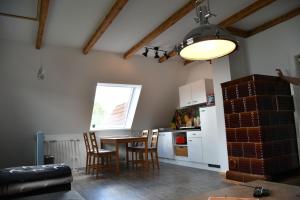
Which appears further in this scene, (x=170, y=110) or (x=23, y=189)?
(x=170, y=110)

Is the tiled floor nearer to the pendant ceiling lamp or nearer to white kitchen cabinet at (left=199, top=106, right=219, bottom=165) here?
Result: white kitchen cabinet at (left=199, top=106, right=219, bottom=165)

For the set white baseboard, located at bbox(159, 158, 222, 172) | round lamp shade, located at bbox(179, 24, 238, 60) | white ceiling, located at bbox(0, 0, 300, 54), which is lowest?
white baseboard, located at bbox(159, 158, 222, 172)

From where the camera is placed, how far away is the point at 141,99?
21.8 feet

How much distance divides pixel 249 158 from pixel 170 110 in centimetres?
370

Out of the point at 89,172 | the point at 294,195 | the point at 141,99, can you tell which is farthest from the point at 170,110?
the point at 294,195

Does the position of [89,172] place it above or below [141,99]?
below

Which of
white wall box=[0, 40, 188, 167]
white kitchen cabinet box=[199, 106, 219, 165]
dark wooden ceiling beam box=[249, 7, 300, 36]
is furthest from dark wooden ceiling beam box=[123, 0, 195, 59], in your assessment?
white kitchen cabinet box=[199, 106, 219, 165]

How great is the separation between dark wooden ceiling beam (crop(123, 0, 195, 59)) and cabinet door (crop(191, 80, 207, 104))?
180 cm

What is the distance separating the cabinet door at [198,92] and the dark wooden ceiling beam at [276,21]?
5.45ft

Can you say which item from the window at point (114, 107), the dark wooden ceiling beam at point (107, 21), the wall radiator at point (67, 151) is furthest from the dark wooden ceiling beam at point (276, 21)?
the wall radiator at point (67, 151)

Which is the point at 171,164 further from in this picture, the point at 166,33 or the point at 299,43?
the point at 299,43

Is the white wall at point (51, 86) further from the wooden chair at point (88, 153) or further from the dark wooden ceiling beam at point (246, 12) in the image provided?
the dark wooden ceiling beam at point (246, 12)

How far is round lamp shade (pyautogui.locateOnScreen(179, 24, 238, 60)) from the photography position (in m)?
1.69

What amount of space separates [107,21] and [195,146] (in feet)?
10.9
